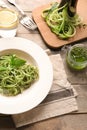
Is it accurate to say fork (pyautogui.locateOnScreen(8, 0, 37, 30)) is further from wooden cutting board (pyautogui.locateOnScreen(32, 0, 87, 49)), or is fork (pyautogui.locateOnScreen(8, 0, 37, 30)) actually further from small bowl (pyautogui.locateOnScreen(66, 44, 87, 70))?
small bowl (pyautogui.locateOnScreen(66, 44, 87, 70))

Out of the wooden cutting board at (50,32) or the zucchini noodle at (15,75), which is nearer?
the zucchini noodle at (15,75)

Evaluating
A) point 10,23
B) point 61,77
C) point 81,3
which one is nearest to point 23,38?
point 10,23

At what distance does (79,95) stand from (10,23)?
0.34m

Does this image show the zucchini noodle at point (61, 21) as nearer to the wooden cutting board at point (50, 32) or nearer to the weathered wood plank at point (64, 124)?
the wooden cutting board at point (50, 32)

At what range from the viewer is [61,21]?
109 cm


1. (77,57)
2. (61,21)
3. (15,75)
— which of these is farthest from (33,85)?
(61,21)

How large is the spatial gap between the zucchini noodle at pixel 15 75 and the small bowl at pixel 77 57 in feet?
0.44

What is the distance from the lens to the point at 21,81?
2.97 ft

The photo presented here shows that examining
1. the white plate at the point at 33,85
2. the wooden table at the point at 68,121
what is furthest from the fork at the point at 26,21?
the wooden table at the point at 68,121

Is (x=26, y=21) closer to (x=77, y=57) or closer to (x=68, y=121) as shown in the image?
(x=77, y=57)

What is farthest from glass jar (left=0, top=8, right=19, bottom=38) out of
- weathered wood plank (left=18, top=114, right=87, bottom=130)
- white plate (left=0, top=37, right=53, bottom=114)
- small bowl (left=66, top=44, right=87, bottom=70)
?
weathered wood plank (left=18, top=114, right=87, bottom=130)

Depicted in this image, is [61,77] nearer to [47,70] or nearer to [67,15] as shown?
[47,70]

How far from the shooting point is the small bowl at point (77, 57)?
990 millimetres

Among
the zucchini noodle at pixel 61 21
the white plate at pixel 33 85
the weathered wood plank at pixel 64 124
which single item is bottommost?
the weathered wood plank at pixel 64 124
